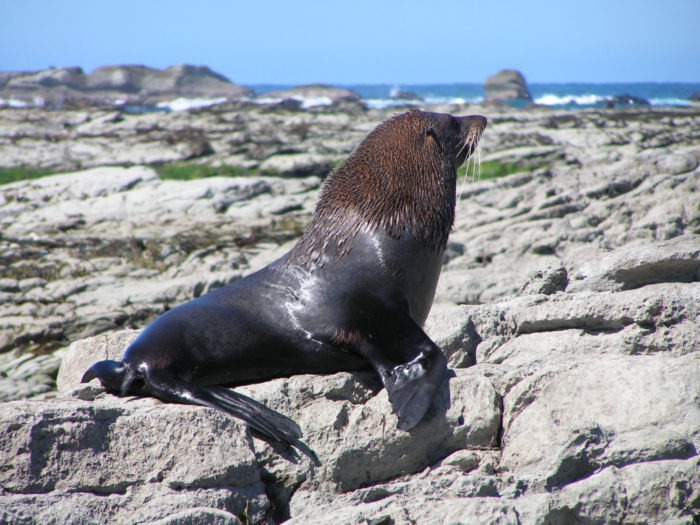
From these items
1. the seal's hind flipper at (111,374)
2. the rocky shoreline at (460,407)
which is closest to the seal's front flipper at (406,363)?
the rocky shoreline at (460,407)

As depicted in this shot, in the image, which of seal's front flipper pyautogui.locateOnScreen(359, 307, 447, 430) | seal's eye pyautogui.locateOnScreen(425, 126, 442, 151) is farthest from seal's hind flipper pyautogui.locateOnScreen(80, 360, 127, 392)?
seal's eye pyautogui.locateOnScreen(425, 126, 442, 151)

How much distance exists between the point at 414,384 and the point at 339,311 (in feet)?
2.57

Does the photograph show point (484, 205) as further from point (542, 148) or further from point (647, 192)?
point (542, 148)

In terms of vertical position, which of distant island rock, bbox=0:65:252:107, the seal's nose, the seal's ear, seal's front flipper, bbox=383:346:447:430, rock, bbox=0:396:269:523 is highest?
distant island rock, bbox=0:65:252:107

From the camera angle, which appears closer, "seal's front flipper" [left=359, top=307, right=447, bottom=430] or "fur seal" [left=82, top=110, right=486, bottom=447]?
"seal's front flipper" [left=359, top=307, right=447, bottom=430]

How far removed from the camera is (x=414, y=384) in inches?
162

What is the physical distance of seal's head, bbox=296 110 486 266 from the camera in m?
5.03

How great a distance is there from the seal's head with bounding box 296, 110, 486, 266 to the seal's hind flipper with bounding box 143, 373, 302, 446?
1.17m

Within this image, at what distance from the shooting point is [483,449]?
160 inches

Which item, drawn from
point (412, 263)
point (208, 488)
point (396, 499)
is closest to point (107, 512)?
point (208, 488)

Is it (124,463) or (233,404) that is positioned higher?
(233,404)

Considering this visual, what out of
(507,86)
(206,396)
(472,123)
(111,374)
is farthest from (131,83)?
(206,396)

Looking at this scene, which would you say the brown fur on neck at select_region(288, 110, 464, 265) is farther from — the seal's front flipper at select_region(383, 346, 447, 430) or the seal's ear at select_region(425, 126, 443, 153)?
the seal's front flipper at select_region(383, 346, 447, 430)

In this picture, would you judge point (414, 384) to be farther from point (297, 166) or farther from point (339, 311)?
point (297, 166)
